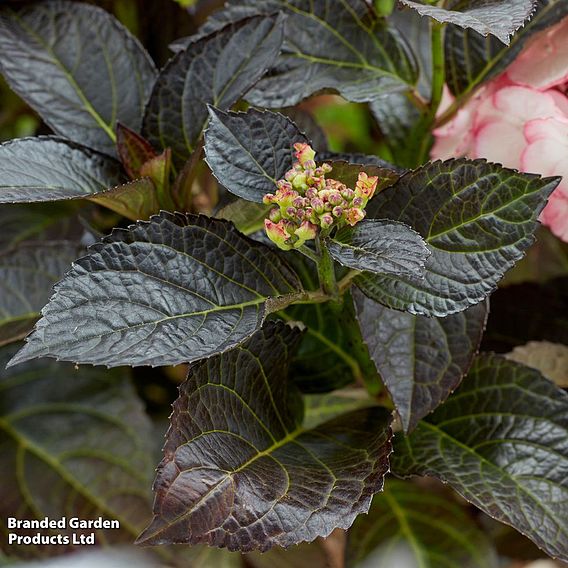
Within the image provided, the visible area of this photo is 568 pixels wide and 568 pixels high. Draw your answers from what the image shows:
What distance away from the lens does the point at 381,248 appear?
0.37 meters

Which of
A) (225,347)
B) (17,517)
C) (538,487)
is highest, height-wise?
(225,347)

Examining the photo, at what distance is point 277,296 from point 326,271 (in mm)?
28

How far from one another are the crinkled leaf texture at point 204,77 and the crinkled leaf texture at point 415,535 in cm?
29

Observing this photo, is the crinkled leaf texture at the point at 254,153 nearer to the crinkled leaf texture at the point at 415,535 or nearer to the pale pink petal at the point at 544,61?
the pale pink petal at the point at 544,61

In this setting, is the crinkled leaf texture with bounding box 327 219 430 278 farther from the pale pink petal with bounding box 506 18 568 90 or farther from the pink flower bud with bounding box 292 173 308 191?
the pale pink petal with bounding box 506 18 568 90

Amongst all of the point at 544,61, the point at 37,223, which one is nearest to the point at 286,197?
the point at 544,61

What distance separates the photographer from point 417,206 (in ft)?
1.36

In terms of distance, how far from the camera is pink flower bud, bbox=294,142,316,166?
0.38 meters

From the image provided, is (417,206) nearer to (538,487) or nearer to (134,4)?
(538,487)

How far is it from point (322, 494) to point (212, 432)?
0.21 feet

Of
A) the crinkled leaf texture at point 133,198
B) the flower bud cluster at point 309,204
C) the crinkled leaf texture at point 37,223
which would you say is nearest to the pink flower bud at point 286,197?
the flower bud cluster at point 309,204

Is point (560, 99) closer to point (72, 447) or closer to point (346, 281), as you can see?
point (346, 281)

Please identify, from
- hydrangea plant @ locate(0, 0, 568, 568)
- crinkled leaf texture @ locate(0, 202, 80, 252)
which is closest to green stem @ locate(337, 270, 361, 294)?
hydrangea plant @ locate(0, 0, 568, 568)

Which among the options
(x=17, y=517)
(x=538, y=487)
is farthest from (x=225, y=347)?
(x=17, y=517)
